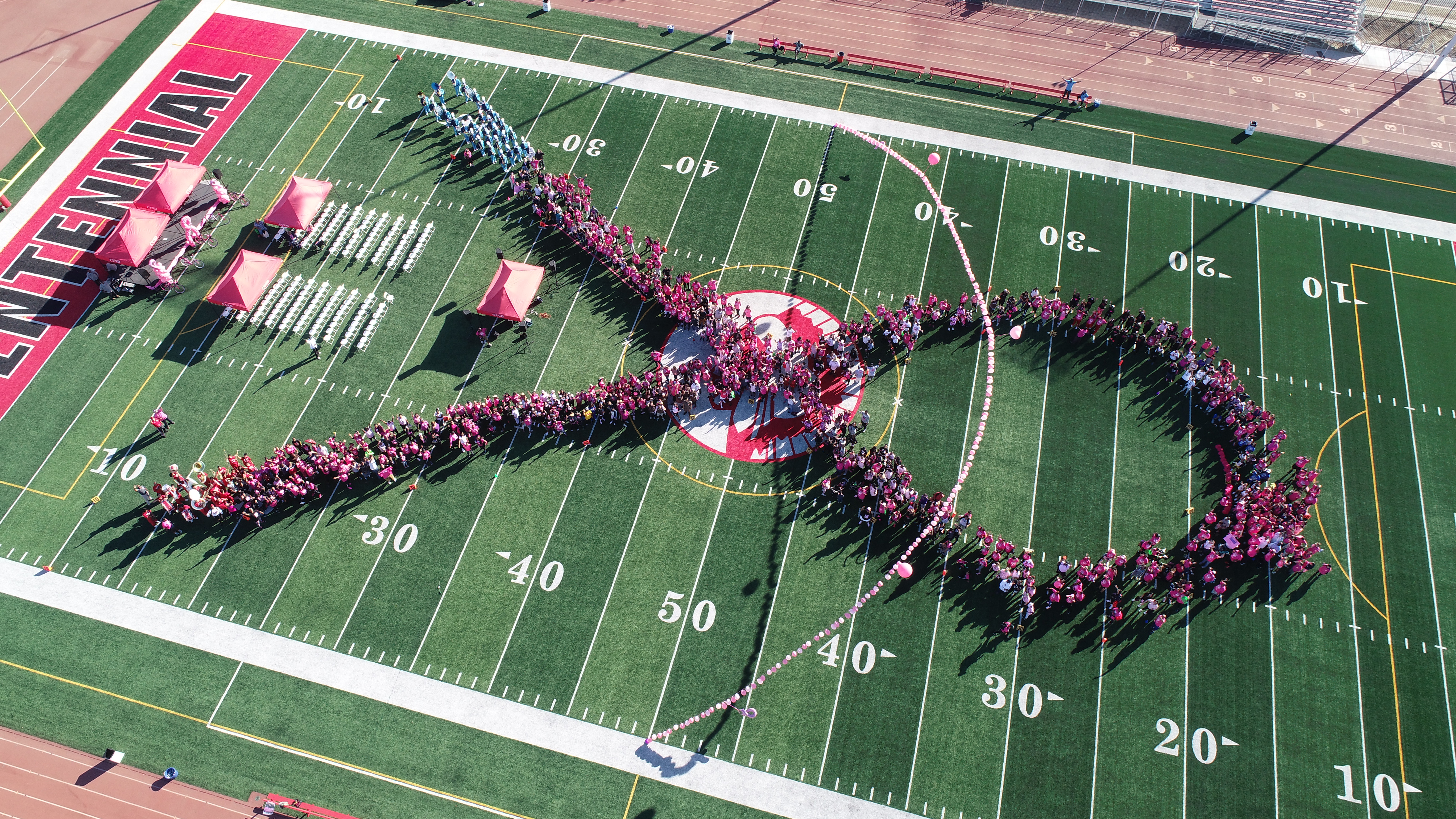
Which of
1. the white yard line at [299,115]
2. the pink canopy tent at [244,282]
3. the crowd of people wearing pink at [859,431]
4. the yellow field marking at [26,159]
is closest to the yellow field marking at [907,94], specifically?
the white yard line at [299,115]

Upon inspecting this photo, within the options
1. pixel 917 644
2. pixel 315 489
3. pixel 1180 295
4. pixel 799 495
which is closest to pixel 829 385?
pixel 799 495

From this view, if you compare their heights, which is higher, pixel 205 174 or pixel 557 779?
pixel 205 174

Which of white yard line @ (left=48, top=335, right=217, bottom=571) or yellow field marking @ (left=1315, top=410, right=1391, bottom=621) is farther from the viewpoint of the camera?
white yard line @ (left=48, top=335, right=217, bottom=571)

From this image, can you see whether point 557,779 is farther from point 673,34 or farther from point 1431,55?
point 1431,55

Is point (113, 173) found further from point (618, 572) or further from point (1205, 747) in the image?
point (1205, 747)

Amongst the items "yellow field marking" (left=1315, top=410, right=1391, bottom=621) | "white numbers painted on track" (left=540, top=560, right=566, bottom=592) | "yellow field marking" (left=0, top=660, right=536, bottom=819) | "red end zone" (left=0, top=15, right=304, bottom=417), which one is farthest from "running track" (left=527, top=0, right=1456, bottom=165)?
"yellow field marking" (left=0, top=660, right=536, bottom=819)

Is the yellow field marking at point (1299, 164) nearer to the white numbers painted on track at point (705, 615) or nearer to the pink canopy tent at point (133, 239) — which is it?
the white numbers painted on track at point (705, 615)

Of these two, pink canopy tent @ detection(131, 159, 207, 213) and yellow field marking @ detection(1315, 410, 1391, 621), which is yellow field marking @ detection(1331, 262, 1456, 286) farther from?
pink canopy tent @ detection(131, 159, 207, 213)
